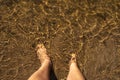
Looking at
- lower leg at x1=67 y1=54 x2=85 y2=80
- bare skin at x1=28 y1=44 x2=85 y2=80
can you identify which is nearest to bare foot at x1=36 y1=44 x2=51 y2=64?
bare skin at x1=28 y1=44 x2=85 y2=80

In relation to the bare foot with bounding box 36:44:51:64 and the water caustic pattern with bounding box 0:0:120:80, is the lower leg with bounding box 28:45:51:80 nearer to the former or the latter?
the bare foot with bounding box 36:44:51:64

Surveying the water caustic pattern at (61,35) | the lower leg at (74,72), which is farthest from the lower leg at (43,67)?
the lower leg at (74,72)

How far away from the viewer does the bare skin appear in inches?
127

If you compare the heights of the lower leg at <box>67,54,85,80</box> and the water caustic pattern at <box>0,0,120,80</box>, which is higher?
the water caustic pattern at <box>0,0,120,80</box>

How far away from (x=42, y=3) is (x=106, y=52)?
1.04 m

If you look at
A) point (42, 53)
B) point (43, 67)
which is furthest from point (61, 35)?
point (43, 67)

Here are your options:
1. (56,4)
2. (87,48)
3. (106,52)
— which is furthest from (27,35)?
(106,52)

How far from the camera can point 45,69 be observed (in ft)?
11.0

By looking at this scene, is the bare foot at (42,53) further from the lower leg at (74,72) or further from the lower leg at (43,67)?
the lower leg at (74,72)

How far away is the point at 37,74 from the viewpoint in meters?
3.23

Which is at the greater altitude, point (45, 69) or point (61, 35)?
point (61, 35)

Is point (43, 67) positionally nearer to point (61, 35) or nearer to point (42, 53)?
point (42, 53)

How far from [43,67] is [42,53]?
23 centimetres

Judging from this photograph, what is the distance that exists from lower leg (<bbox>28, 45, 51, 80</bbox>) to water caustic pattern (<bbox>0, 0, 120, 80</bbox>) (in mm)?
101
